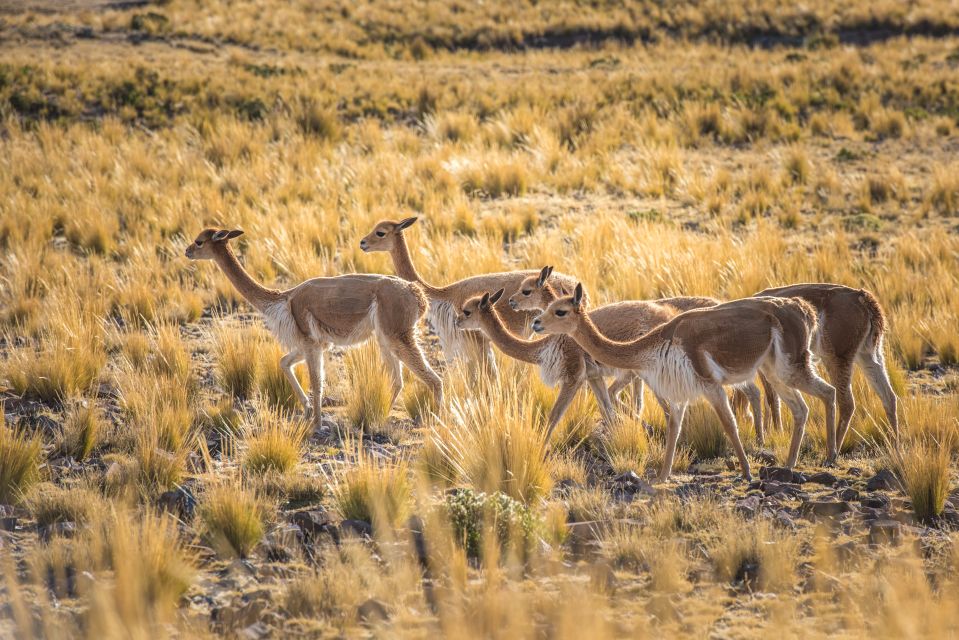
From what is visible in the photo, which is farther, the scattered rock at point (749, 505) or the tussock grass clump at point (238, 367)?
the tussock grass clump at point (238, 367)

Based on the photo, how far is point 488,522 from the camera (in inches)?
210

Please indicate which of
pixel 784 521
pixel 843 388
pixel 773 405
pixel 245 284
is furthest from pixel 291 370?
pixel 843 388

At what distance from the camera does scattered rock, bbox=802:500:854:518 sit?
5.81 meters

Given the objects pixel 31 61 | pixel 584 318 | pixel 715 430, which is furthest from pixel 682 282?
pixel 31 61

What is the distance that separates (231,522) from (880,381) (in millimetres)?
4500

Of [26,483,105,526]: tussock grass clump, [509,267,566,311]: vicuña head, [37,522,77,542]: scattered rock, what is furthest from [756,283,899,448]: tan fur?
[37,522,77,542]: scattered rock

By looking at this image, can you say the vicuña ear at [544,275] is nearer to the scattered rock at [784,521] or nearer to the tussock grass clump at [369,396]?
the tussock grass clump at [369,396]

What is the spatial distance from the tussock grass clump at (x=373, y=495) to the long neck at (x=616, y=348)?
150 cm

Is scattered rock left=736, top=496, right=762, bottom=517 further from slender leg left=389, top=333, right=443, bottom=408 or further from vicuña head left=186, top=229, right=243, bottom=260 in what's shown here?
vicuña head left=186, top=229, right=243, bottom=260

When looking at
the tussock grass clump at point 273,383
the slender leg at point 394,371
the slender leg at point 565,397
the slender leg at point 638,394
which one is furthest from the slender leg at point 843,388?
the tussock grass clump at point 273,383

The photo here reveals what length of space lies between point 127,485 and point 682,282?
20.8 ft

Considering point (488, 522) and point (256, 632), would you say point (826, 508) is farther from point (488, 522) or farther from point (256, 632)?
point (256, 632)

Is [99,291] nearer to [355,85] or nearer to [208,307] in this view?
[208,307]

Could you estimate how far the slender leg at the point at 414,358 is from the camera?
7.29 metres
